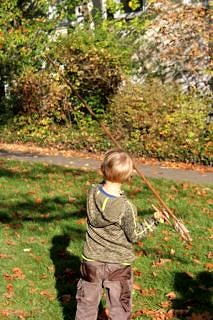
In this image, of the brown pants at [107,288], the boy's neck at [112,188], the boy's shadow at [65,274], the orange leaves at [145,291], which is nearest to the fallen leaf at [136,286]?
the orange leaves at [145,291]

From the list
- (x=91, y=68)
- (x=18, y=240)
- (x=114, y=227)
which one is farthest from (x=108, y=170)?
(x=91, y=68)

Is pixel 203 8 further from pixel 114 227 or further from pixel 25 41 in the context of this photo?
pixel 114 227

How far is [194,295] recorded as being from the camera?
15.9 feet

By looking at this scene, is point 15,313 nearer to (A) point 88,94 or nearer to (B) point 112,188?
(B) point 112,188

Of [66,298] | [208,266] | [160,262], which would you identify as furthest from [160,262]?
[66,298]

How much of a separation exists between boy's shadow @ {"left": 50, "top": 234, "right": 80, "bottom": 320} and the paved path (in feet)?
12.2

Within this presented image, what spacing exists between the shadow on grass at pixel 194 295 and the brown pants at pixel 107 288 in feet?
2.94

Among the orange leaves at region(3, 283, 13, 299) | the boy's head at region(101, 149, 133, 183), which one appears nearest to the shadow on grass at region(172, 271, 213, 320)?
the orange leaves at region(3, 283, 13, 299)

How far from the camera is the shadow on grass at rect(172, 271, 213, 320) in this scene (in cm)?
453

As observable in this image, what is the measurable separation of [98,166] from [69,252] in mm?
4986

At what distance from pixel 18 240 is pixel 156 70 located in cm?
942

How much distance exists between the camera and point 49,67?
14523mm

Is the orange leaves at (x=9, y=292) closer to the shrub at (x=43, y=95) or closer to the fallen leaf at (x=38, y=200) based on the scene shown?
the fallen leaf at (x=38, y=200)

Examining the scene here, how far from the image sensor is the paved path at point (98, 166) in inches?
378
